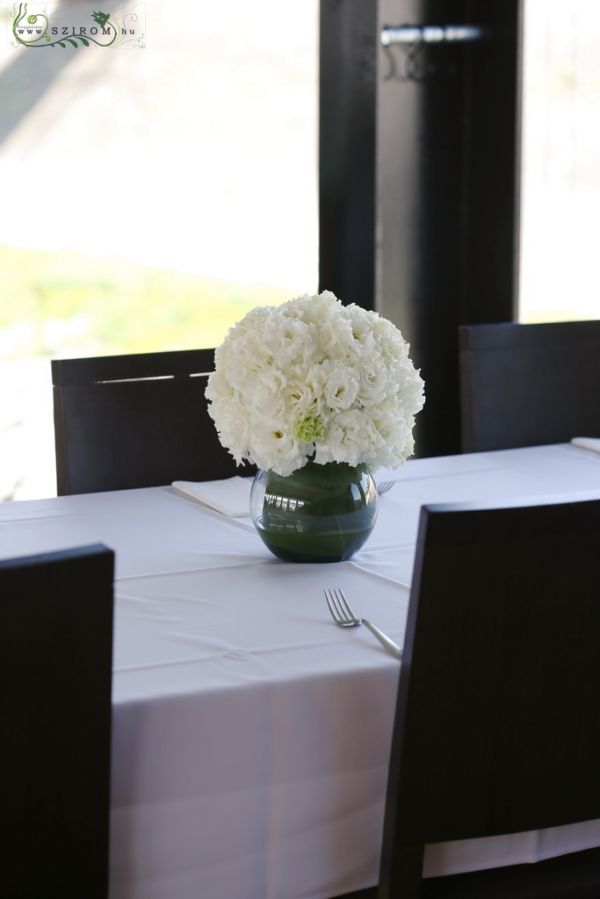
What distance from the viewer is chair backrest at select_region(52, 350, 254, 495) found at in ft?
7.65

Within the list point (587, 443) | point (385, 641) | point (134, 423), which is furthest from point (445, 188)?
point (385, 641)

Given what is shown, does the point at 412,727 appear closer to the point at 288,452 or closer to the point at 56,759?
the point at 56,759

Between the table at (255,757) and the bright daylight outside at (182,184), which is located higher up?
the bright daylight outside at (182,184)

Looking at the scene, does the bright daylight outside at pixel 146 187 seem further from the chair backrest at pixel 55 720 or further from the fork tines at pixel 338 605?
the chair backrest at pixel 55 720

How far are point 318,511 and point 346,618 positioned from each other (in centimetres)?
24

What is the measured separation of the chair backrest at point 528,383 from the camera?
268 cm

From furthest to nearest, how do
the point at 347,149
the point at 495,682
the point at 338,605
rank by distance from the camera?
the point at 347,149
the point at 338,605
the point at 495,682

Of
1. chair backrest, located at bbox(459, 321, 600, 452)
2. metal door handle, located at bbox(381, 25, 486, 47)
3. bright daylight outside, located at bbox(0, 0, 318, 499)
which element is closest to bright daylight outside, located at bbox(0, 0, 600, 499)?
bright daylight outside, located at bbox(0, 0, 318, 499)

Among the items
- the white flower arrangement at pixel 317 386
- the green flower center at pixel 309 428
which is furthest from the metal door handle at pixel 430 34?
the green flower center at pixel 309 428

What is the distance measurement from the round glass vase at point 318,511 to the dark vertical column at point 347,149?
226 centimetres

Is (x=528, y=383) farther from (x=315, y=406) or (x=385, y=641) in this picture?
(x=385, y=641)

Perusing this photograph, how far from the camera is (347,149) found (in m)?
3.84

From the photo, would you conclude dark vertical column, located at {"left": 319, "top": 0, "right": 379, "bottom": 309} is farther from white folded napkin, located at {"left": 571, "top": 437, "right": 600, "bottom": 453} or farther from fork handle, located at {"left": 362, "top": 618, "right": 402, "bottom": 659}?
fork handle, located at {"left": 362, "top": 618, "right": 402, "bottom": 659}

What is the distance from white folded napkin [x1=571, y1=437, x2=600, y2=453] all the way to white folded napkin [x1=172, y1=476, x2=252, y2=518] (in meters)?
0.76
